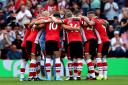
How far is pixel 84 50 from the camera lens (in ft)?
75.1

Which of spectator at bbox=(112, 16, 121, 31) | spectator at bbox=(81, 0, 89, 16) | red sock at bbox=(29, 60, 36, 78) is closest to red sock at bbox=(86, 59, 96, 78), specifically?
red sock at bbox=(29, 60, 36, 78)

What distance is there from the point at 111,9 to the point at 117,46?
323cm

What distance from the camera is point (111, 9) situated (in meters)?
31.9

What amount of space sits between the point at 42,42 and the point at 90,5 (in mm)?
9326

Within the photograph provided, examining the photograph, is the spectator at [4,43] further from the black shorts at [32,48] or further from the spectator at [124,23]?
the black shorts at [32,48]

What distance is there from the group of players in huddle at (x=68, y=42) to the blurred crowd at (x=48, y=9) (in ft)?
18.5

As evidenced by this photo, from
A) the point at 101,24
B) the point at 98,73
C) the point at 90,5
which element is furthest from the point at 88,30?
the point at 90,5

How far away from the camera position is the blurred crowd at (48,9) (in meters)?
29.0

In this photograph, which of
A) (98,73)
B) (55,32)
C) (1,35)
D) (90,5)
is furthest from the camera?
(90,5)

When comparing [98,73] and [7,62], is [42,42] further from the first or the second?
[7,62]

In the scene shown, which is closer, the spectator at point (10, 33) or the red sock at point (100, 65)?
the red sock at point (100, 65)

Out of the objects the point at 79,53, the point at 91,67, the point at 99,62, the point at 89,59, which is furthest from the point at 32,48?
the point at 99,62

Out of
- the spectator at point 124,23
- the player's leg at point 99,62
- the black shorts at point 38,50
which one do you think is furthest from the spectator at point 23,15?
the player's leg at point 99,62

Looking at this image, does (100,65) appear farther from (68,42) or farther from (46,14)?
(46,14)
